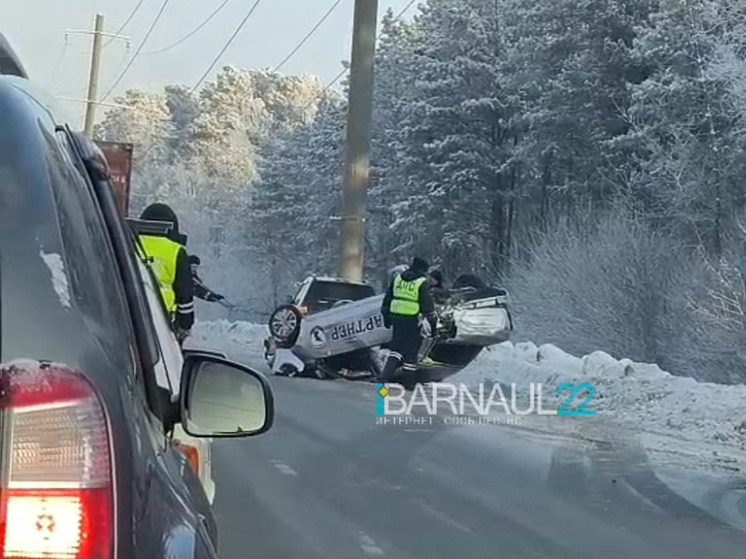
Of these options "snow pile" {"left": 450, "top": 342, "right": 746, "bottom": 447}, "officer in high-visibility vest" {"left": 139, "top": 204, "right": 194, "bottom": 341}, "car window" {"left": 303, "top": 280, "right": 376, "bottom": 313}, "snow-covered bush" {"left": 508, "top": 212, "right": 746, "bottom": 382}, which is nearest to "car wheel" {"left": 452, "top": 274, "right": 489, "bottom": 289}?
"snow pile" {"left": 450, "top": 342, "right": 746, "bottom": 447}

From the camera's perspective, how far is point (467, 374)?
20.7m

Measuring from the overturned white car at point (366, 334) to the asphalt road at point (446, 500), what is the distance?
18.0 ft

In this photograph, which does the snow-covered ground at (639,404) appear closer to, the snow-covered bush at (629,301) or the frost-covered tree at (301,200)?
the snow-covered bush at (629,301)

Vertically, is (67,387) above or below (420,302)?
above

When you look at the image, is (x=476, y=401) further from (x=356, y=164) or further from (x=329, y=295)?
(x=356, y=164)

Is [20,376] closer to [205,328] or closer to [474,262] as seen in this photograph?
[205,328]

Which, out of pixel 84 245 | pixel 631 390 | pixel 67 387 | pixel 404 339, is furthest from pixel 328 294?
pixel 67 387

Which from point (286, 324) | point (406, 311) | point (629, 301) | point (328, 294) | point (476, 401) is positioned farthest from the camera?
point (629, 301)

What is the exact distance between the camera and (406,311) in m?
18.5

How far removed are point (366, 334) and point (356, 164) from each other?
21.7 ft

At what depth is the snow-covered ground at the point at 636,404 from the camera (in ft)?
44.1

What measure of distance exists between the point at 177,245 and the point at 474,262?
40.6 meters

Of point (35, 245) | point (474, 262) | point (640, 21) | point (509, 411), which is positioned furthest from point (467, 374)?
point (474, 262)

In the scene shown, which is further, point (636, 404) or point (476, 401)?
point (476, 401)
